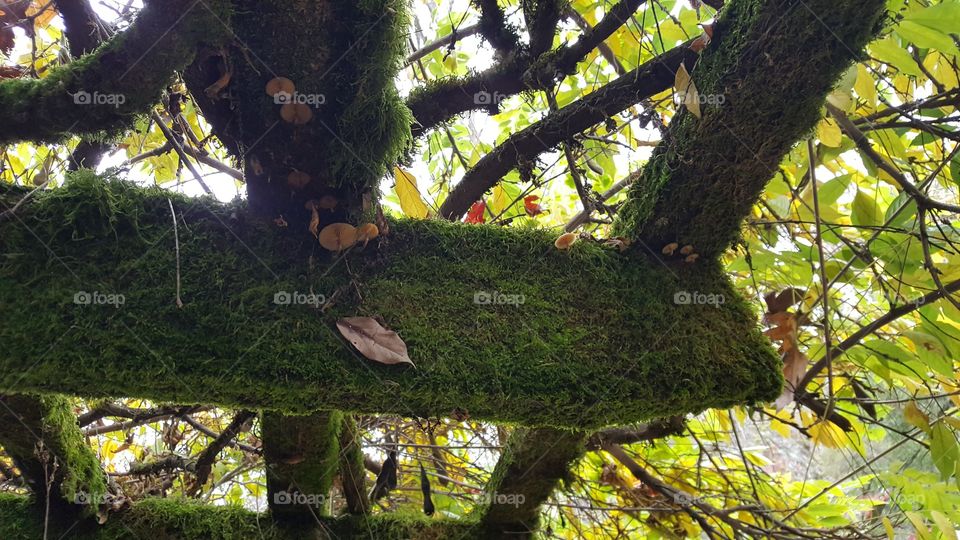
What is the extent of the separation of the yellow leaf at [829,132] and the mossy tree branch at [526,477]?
911 mm

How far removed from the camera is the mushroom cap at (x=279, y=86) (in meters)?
0.86

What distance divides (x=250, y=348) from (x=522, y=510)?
97 centimetres

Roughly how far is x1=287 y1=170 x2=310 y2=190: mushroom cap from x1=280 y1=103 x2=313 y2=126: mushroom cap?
10cm

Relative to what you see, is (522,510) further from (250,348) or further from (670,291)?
(250,348)

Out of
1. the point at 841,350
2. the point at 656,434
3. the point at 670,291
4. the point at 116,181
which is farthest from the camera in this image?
the point at 656,434

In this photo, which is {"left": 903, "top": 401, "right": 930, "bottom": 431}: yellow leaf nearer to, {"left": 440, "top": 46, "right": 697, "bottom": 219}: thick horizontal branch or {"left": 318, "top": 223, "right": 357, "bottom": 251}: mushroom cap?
{"left": 440, "top": 46, "right": 697, "bottom": 219}: thick horizontal branch

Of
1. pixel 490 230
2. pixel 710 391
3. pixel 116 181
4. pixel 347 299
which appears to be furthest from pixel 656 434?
pixel 116 181

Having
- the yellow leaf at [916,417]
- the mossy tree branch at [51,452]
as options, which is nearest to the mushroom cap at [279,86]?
the mossy tree branch at [51,452]

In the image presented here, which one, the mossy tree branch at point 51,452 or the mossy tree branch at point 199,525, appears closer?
the mossy tree branch at point 51,452

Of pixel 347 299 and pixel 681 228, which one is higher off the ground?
pixel 681 228

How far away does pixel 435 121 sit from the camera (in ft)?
4.98

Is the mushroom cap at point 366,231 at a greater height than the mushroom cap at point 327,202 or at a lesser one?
lesser

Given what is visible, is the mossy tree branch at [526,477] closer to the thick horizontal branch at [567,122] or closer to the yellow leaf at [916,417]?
the thick horizontal branch at [567,122]

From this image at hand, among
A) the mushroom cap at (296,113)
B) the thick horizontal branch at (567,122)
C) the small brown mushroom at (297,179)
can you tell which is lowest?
the small brown mushroom at (297,179)
